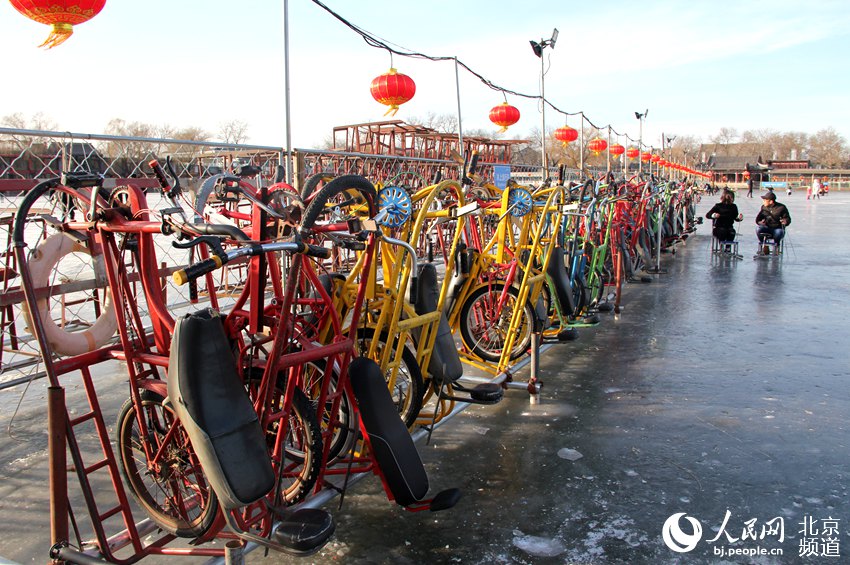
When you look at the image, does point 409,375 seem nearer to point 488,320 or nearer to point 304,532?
point 304,532

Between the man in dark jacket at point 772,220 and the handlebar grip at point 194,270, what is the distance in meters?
12.8

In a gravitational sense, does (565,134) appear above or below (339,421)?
above

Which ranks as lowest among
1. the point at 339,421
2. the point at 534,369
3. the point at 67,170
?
the point at 534,369

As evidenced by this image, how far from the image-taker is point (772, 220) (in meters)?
12.4

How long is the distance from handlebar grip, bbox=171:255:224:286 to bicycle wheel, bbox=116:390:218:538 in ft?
2.49

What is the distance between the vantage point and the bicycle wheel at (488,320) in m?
4.77

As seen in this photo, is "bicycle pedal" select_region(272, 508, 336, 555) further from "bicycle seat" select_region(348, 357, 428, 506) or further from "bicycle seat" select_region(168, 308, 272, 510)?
"bicycle seat" select_region(348, 357, 428, 506)

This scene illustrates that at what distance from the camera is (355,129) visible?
582 inches

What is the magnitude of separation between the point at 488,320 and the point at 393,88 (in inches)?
147

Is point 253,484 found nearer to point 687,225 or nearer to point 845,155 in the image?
point 687,225

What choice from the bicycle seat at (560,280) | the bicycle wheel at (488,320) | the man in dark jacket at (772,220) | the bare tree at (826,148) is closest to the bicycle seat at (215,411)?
Answer: the bicycle wheel at (488,320)

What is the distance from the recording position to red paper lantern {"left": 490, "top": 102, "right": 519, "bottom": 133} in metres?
11.2

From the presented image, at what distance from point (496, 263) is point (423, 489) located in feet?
8.33

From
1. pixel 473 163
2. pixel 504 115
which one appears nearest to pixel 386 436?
pixel 473 163
